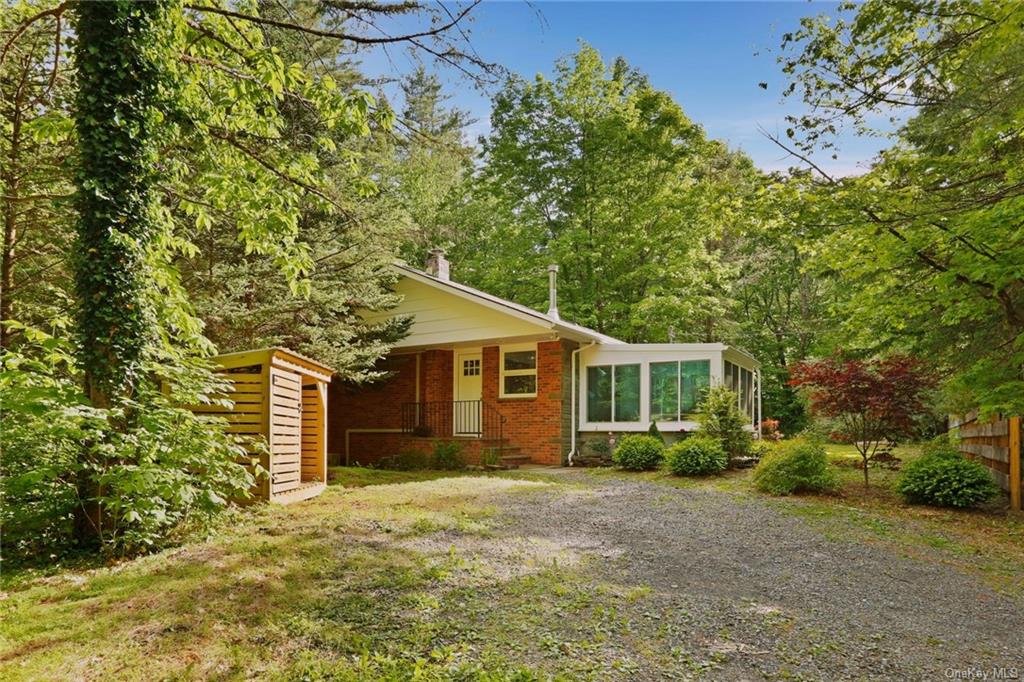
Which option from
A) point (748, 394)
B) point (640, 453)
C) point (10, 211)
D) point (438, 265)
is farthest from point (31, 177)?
point (748, 394)

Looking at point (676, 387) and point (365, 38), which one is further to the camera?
point (676, 387)

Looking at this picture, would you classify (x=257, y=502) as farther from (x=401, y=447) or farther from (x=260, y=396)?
(x=401, y=447)

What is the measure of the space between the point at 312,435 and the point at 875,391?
869 centimetres

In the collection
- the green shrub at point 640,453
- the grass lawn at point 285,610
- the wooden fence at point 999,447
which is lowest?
the green shrub at point 640,453

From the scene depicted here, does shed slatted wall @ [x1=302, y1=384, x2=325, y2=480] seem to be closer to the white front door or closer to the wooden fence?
the white front door

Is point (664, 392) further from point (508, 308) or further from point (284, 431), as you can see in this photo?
point (284, 431)

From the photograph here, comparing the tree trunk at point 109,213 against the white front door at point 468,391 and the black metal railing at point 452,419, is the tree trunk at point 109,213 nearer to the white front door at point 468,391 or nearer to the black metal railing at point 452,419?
the black metal railing at point 452,419

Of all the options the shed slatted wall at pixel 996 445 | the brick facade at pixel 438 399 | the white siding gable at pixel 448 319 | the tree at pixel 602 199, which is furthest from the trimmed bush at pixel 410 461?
the shed slatted wall at pixel 996 445

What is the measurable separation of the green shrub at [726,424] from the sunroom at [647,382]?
1.00 meters

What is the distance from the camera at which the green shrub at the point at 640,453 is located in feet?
38.1

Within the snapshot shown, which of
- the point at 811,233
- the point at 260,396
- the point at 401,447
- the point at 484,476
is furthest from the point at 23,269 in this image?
the point at 811,233

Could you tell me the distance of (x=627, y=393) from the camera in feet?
45.3

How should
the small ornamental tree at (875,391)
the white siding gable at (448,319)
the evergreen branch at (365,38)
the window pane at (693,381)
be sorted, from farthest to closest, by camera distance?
the white siding gable at (448,319), the window pane at (693,381), the small ornamental tree at (875,391), the evergreen branch at (365,38)

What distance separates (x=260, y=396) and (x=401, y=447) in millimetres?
8229
